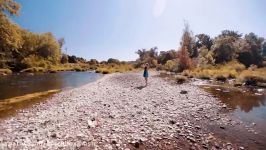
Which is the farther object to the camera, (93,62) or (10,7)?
(93,62)

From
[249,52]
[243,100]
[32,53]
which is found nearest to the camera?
[243,100]

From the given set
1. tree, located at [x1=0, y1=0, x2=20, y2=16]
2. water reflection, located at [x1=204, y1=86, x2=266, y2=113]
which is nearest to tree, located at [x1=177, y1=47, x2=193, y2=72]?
water reflection, located at [x1=204, y1=86, x2=266, y2=113]

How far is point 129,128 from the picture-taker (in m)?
10.7

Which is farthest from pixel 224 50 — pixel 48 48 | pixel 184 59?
pixel 48 48

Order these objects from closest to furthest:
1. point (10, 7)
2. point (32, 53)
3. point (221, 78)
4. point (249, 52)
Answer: point (10, 7)
point (221, 78)
point (249, 52)
point (32, 53)

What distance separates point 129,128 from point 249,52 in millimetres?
67811

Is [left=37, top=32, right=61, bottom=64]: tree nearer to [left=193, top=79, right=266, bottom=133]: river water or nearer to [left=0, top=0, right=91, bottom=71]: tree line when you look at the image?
[left=0, top=0, right=91, bottom=71]: tree line

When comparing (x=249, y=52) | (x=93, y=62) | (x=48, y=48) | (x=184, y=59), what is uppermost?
(x=48, y=48)

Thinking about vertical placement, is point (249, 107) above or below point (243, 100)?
below

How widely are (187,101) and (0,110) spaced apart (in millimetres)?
12057

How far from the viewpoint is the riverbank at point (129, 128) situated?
9.11 metres

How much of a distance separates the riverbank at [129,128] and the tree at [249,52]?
195ft

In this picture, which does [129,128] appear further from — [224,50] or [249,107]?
[224,50]

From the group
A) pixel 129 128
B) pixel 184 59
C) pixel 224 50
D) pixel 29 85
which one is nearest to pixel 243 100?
pixel 129 128
